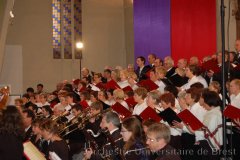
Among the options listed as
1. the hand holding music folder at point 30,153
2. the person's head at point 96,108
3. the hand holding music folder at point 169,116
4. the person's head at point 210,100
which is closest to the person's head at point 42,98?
the person's head at point 96,108

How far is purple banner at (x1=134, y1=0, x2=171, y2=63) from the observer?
1389cm

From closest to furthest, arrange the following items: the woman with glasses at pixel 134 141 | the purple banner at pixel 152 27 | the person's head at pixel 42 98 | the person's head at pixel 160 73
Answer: the woman with glasses at pixel 134 141
the person's head at pixel 160 73
the person's head at pixel 42 98
the purple banner at pixel 152 27

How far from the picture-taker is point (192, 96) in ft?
22.6

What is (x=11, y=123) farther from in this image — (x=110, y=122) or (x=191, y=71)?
(x=191, y=71)

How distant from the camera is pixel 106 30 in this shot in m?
17.5

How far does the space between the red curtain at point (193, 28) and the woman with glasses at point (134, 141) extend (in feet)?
26.5

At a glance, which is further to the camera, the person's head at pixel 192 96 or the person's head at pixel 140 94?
the person's head at pixel 140 94

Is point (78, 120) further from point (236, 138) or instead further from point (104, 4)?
point (104, 4)

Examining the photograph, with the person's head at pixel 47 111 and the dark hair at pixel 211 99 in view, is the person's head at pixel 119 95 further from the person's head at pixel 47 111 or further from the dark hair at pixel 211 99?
the dark hair at pixel 211 99

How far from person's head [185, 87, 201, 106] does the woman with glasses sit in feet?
5.58

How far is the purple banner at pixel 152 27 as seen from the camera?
13891 millimetres

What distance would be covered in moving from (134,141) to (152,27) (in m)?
9.21

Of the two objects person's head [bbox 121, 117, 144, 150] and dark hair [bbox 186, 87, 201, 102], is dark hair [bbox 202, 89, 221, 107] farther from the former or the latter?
person's head [bbox 121, 117, 144, 150]

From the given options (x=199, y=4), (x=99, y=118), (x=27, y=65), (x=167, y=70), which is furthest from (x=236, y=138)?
(x=27, y=65)
